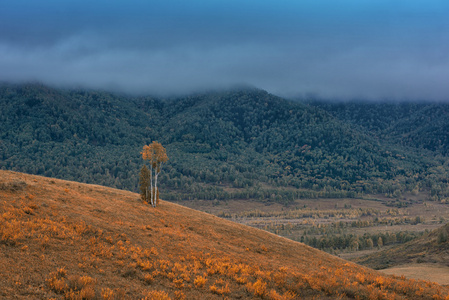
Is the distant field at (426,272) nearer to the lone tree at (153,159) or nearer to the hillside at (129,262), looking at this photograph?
the hillside at (129,262)

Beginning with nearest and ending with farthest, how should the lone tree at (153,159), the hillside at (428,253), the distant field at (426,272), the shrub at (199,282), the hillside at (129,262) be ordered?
the hillside at (129,262)
the shrub at (199,282)
the distant field at (426,272)
the lone tree at (153,159)
the hillside at (428,253)

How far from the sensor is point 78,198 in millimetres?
29594

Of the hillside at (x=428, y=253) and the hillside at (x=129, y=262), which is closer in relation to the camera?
the hillside at (x=129, y=262)

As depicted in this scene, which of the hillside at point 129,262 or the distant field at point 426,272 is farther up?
the hillside at point 129,262

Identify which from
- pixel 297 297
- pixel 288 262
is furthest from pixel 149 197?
pixel 297 297

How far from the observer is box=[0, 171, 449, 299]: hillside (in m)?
13.6

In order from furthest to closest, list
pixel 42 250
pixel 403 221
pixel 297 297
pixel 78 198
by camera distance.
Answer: pixel 403 221, pixel 78 198, pixel 297 297, pixel 42 250

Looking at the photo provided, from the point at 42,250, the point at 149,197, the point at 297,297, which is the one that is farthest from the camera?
the point at 149,197

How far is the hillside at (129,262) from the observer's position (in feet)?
44.6

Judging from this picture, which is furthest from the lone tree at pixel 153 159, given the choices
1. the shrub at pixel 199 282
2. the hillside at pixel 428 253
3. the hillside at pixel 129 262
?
the hillside at pixel 428 253

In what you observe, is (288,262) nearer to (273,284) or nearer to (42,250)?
(273,284)

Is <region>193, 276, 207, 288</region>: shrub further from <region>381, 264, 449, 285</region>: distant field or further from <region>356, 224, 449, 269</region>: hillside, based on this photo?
<region>356, 224, 449, 269</region>: hillside

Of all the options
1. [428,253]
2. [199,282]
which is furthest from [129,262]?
[428,253]

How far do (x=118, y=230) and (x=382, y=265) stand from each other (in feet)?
178
